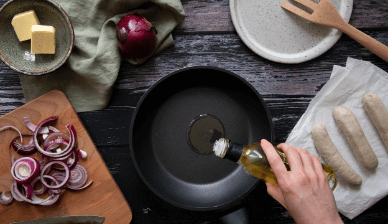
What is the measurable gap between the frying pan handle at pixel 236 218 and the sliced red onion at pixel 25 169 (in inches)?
29.6

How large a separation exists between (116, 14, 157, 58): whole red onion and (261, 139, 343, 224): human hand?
0.62m

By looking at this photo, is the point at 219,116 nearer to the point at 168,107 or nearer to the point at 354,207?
the point at 168,107

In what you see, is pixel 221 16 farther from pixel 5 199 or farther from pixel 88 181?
pixel 5 199

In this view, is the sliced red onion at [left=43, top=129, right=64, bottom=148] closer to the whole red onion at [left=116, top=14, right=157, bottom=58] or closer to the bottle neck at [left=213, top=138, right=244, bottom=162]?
the whole red onion at [left=116, top=14, right=157, bottom=58]

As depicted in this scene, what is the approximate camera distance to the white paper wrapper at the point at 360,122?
1112 millimetres

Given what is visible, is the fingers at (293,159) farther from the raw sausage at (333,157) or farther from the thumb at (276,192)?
the raw sausage at (333,157)

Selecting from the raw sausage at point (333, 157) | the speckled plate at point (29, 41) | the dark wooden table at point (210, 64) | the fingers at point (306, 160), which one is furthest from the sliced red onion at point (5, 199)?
the raw sausage at point (333, 157)

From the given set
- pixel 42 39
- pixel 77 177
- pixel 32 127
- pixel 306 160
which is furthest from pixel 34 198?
pixel 306 160

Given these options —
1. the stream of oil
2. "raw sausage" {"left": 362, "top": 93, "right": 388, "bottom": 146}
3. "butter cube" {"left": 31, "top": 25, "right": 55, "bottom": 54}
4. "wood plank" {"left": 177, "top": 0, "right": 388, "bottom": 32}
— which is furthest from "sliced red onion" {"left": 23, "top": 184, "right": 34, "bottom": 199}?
"raw sausage" {"left": 362, "top": 93, "right": 388, "bottom": 146}

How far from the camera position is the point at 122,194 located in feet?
3.51

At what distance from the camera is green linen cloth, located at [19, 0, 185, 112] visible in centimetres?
107

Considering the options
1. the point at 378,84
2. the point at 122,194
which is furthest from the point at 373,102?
the point at 122,194

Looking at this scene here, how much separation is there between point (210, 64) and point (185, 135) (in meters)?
0.34

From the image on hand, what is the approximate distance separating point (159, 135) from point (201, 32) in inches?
19.8
